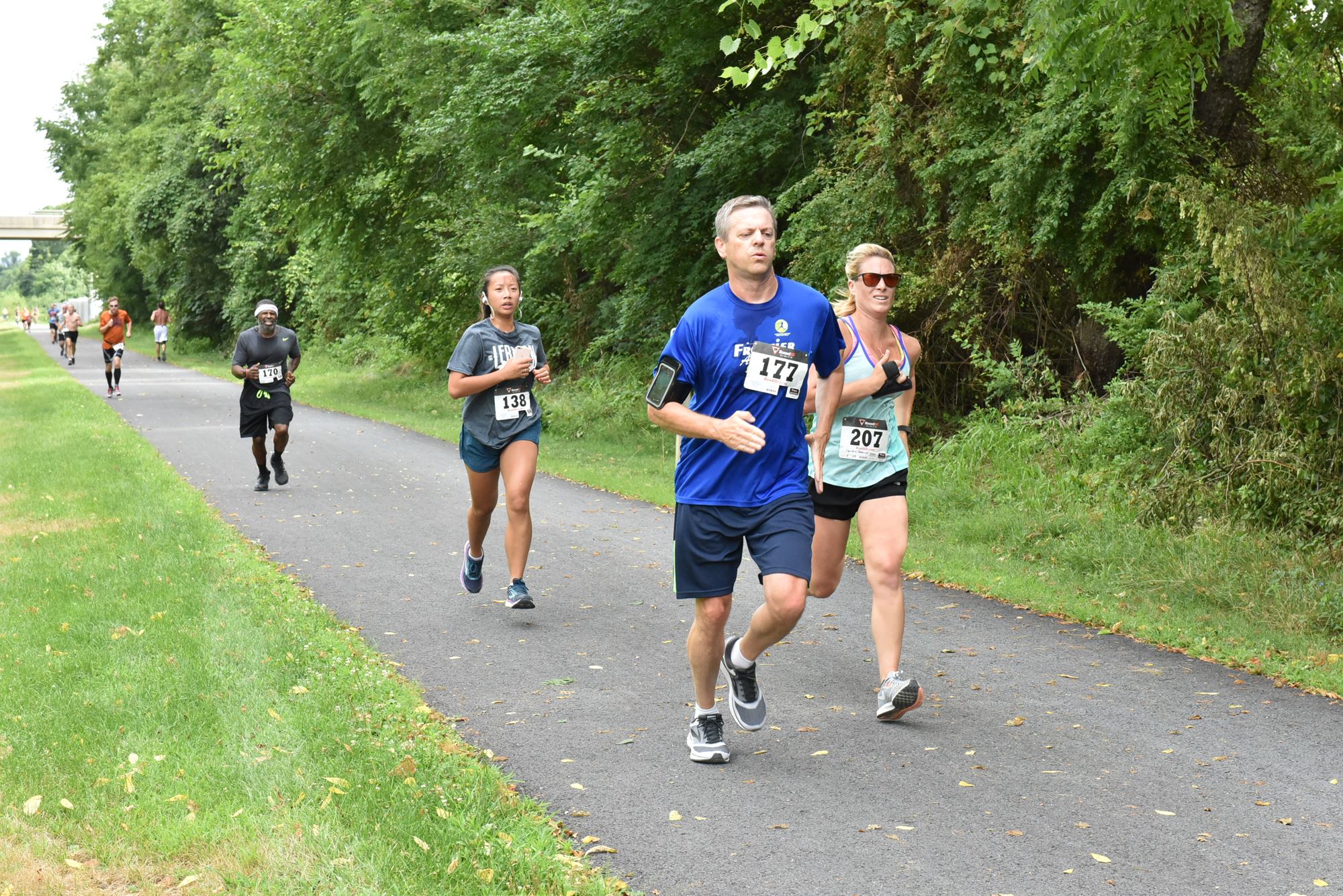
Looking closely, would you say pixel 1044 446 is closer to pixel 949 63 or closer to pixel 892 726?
pixel 949 63

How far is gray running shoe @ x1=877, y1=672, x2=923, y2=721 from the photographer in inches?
226

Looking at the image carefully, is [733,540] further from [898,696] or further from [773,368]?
[898,696]

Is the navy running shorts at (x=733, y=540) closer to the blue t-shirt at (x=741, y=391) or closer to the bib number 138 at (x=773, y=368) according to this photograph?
the blue t-shirt at (x=741, y=391)

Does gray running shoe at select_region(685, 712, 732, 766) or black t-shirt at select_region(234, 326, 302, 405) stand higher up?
black t-shirt at select_region(234, 326, 302, 405)

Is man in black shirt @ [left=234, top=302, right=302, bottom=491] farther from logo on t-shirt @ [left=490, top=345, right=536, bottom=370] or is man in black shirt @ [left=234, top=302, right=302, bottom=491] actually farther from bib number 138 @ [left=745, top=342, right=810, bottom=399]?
bib number 138 @ [left=745, top=342, right=810, bottom=399]

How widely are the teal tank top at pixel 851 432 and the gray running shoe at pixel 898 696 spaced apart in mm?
A: 877

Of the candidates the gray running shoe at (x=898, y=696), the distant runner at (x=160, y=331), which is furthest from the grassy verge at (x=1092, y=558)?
the distant runner at (x=160, y=331)

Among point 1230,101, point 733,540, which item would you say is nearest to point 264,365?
point 1230,101

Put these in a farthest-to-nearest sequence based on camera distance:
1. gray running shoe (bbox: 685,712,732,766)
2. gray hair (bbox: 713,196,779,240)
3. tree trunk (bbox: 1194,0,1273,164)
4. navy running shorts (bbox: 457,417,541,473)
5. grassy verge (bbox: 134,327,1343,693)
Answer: tree trunk (bbox: 1194,0,1273,164) < navy running shorts (bbox: 457,417,541,473) < grassy verge (bbox: 134,327,1343,693) < gray running shoe (bbox: 685,712,732,766) < gray hair (bbox: 713,196,779,240)

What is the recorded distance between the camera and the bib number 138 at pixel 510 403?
8.20m

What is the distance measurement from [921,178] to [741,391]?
9.21 meters

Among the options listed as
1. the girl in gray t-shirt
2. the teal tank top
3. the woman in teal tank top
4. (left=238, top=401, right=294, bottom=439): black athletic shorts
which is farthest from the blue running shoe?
(left=238, top=401, right=294, bottom=439): black athletic shorts

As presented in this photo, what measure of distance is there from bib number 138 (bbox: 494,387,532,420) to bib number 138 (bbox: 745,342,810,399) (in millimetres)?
3423

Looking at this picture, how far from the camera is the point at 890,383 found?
6.07 meters
